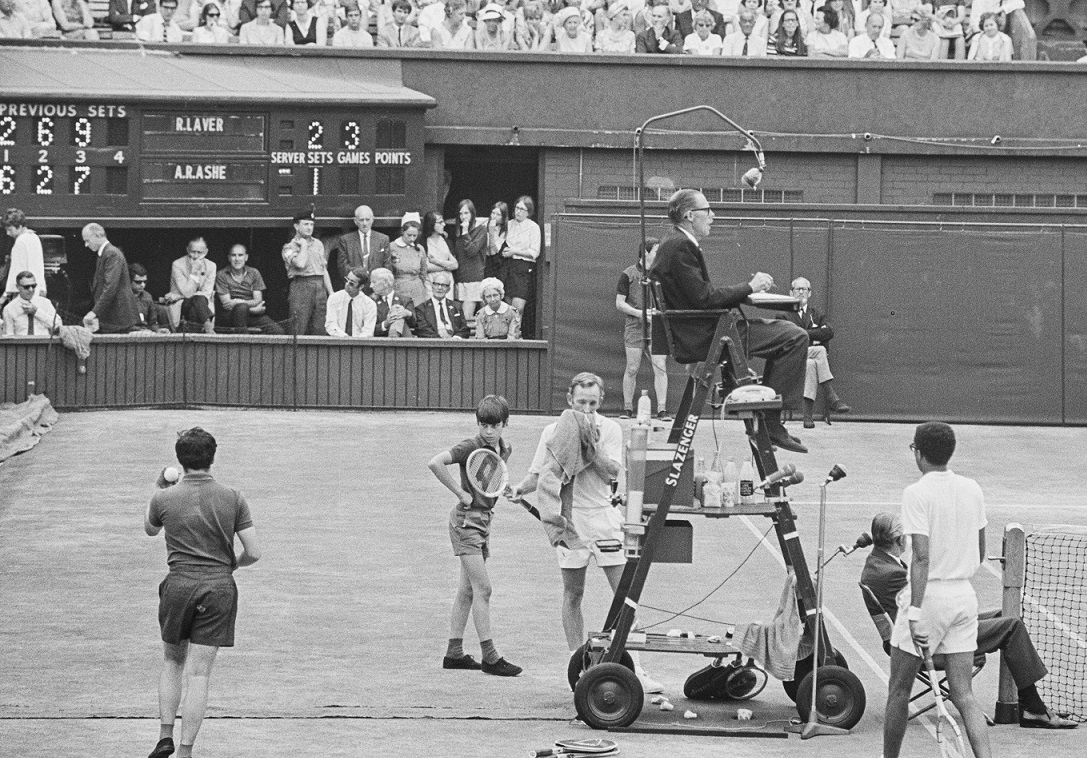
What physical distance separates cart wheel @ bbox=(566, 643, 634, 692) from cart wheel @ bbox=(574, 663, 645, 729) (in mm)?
383

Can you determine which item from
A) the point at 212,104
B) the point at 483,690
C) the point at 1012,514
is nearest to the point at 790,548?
the point at 483,690

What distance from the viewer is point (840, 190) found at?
2730cm

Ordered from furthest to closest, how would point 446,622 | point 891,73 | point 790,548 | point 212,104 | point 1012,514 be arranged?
1. point 891,73
2. point 212,104
3. point 1012,514
4. point 446,622
5. point 790,548

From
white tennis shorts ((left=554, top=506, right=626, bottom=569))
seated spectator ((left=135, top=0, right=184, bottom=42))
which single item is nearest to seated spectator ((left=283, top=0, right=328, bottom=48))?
seated spectator ((left=135, top=0, right=184, bottom=42))

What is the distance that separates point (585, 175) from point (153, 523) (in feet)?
59.9

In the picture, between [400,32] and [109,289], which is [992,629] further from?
[400,32]

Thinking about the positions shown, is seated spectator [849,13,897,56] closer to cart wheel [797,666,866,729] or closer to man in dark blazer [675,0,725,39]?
man in dark blazer [675,0,725,39]

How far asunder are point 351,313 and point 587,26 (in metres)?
6.87

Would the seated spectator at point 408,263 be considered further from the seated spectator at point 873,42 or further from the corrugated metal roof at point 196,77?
the seated spectator at point 873,42

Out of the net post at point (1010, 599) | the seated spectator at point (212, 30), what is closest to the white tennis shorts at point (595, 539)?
the net post at point (1010, 599)

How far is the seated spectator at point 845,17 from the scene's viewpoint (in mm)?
27586

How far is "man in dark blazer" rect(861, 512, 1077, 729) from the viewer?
10.8 meters

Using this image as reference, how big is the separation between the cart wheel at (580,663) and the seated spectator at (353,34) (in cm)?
1669

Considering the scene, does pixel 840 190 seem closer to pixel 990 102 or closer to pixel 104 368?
pixel 990 102
